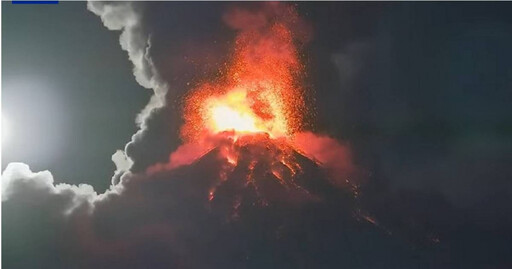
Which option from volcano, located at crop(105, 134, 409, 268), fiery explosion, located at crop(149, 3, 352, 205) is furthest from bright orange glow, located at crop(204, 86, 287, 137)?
volcano, located at crop(105, 134, 409, 268)

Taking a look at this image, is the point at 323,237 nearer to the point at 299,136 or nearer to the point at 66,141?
the point at 299,136

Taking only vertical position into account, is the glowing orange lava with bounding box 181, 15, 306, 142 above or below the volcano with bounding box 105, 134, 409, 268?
above

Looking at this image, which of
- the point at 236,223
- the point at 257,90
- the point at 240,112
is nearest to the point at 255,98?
the point at 257,90

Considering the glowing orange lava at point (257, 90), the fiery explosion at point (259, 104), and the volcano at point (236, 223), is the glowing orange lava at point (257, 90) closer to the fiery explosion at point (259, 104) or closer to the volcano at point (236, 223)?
the fiery explosion at point (259, 104)

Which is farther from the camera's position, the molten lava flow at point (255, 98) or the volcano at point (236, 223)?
the molten lava flow at point (255, 98)

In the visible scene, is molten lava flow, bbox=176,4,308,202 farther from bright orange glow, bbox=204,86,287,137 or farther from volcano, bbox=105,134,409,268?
volcano, bbox=105,134,409,268

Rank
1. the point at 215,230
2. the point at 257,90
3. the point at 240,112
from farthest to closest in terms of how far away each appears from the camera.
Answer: the point at 240,112
the point at 257,90
the point at 215,230

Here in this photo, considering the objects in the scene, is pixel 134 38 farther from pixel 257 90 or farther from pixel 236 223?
pixel 236 223

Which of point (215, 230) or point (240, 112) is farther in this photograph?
point (240, 112)

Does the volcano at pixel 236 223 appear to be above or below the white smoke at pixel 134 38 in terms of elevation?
below

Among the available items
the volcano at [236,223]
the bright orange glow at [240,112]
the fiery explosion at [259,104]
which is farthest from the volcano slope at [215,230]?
the bright orange glow at [240,112]
